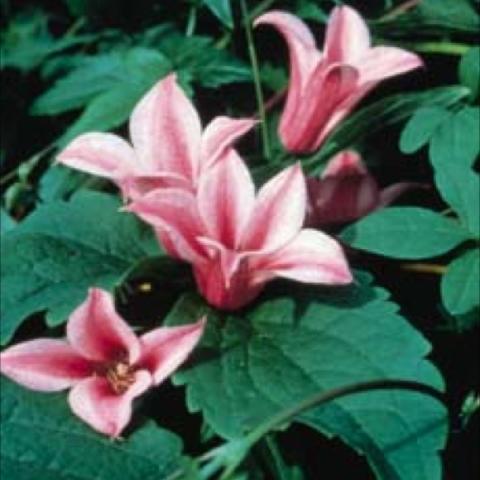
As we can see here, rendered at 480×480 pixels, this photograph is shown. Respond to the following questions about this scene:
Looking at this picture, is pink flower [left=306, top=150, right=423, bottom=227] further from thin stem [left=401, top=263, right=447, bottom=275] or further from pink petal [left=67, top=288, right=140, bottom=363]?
pink petal [left=67, top=288, right=140, bottom=363]

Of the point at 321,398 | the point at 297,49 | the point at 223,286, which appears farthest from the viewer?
the point at 297,49

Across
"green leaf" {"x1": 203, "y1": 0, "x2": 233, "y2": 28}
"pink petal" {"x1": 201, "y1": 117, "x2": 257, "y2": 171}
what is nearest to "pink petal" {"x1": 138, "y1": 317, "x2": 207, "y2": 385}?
"pink petal" {"x1": 201, "y1": 117, "x2": 257, "y2": 171}

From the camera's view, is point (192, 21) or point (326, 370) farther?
point (192, 21)

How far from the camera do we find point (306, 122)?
1.00 m

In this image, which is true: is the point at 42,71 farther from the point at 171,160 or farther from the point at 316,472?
the point at 316,472

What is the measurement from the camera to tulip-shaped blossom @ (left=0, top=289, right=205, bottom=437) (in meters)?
0.83

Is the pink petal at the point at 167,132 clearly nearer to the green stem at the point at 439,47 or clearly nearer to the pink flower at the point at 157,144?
the pink flower at the point at 157,144

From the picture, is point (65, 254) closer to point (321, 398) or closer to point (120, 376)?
point (120, 376)

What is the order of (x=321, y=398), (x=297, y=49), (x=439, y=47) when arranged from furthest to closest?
(x=439, y=47) → (x=297, y=49) → (x=321, y=398)

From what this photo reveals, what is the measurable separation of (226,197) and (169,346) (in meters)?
0.11

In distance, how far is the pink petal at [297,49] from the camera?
38.5 inches

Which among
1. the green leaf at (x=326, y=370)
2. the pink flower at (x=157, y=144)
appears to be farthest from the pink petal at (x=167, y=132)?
the green leaf at (x=326, y=370)

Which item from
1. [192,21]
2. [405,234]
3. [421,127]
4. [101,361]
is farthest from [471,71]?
[101,361]

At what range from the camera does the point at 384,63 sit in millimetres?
986
